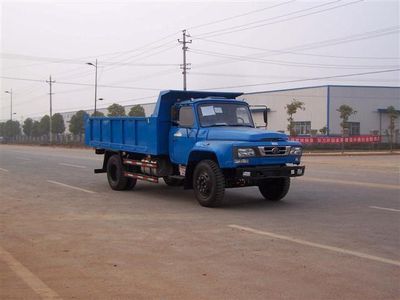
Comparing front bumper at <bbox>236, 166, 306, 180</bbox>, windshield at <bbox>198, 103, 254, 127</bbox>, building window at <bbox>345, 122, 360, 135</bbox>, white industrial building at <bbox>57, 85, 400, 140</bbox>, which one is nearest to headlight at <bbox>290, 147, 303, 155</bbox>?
front bumper at <bbox>236, 166, 306, 180</bbox>

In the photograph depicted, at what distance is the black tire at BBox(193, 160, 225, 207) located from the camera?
437 inches

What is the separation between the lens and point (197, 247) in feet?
25.0

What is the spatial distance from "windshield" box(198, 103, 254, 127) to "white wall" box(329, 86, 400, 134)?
6023cm

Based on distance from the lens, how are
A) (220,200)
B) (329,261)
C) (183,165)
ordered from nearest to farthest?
(329,261), (220,200), (183,165)

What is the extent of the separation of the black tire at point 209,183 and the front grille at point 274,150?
3.30 feet

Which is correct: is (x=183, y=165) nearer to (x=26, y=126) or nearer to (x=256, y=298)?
(x=256, y=298)

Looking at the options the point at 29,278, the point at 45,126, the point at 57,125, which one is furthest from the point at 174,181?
the point at 45,126

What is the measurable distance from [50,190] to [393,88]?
70.9 metres

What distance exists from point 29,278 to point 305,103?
71.0 meters

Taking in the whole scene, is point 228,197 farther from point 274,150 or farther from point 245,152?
point 245,152

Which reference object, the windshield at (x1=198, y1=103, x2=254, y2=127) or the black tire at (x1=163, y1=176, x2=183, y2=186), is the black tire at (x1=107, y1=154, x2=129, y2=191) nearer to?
the black tire at (x1=163, y1=176, x2=183, y2=186)

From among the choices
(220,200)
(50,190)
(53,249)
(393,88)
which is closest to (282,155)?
(220,200)

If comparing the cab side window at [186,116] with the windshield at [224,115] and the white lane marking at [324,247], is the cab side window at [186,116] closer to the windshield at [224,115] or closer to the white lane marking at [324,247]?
the windshield at [224,115]

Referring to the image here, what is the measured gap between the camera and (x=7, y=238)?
8297 millimetres
